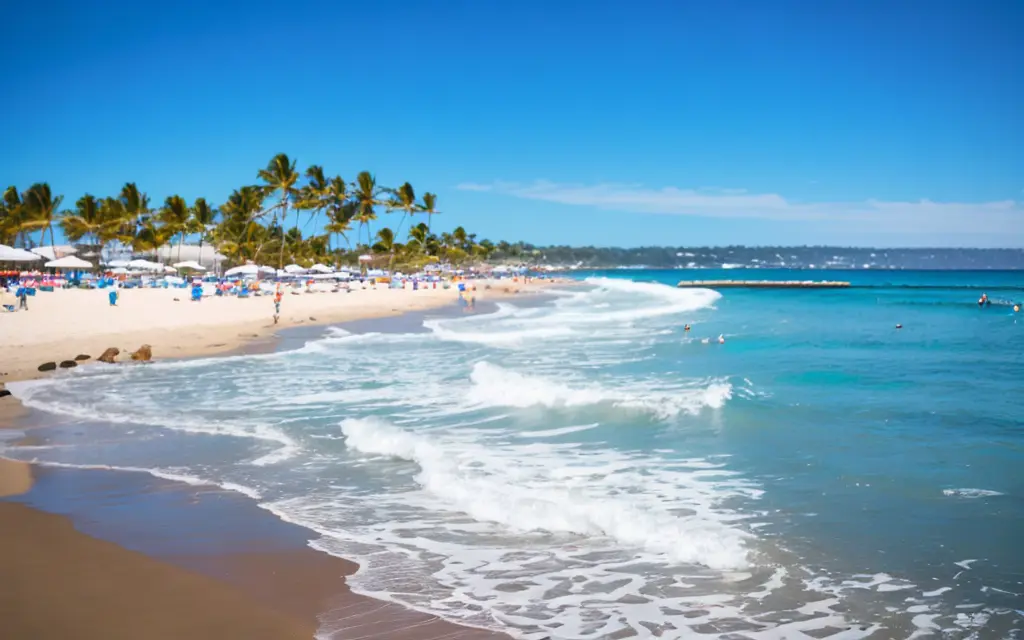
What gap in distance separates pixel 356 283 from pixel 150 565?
63.2m

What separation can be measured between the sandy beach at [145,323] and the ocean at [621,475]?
292 centimetres

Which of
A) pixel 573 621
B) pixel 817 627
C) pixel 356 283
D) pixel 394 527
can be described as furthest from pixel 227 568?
pixel 356 283

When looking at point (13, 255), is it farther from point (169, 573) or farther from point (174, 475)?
point (169, 573)

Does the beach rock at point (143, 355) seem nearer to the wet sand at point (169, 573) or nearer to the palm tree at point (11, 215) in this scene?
the wet sand at point (169, 573)

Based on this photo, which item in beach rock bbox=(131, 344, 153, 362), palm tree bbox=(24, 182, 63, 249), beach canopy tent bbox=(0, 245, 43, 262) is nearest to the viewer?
beach rock bbox=(131, 344, 153, 362)

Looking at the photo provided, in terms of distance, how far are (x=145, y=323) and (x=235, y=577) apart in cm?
2255

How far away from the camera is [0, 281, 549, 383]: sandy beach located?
58.0 feet

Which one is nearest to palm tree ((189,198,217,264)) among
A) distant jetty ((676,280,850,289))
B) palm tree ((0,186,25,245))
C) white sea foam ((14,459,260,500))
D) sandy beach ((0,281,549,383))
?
palm tree ((0,186,25,245))

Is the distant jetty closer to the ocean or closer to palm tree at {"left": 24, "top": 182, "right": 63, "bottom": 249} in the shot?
palm tree at {"left": 24, "top": 182, "right": 63, "bottom": 249}

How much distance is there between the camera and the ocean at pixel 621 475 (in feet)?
15.5

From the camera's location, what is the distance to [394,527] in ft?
20.3

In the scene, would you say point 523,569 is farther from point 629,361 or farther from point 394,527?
point 629,361

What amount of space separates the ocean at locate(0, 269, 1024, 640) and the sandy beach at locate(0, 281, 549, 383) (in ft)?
9.58

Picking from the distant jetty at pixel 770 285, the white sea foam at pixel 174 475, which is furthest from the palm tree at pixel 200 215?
the white sea foam at pixel 174 475
